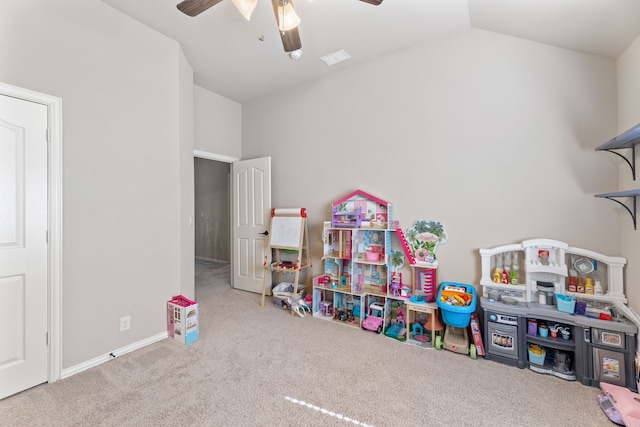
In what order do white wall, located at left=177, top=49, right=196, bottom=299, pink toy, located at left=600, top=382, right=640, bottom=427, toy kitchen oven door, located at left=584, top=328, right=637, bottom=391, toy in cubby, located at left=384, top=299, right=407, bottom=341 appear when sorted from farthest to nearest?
1. white wall, located at left=177, top=49, right=196, bottom=299
2. toy in cubby, located at left=384, top=299, right=407, bottom=341
3. toy kitchen oven door, located at left=584, top=328, right=637, bottom=391
4. pink toy, located at left=600, top=382, right=640, bottom=427

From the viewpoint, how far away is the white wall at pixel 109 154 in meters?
1.93

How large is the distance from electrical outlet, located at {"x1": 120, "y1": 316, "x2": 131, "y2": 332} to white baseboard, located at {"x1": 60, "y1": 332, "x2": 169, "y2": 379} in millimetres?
159

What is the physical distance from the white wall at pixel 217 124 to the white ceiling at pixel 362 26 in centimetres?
49

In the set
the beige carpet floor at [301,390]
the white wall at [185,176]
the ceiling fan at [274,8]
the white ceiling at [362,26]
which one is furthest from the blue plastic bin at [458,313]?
the white wall at [185,176]

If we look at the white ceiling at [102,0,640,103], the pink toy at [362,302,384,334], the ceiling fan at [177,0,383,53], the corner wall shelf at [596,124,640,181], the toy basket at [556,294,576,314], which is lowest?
the pink toy at [362,302,384,334]

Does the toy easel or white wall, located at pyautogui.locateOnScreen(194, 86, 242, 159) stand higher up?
white wall, located at pyautogui.locateOnScreen(194, 86, 242, 159)

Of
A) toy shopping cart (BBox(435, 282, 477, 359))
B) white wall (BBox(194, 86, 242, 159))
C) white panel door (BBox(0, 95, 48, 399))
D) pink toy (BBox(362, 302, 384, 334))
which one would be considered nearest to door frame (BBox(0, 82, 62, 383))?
white panel door (BBox(0, 95, 48, 399))

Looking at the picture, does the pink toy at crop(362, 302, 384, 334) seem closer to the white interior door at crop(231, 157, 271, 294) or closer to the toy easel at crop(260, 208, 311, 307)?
the toy easel at crop(260, 208, 311, 307)

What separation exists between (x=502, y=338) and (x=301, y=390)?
65.6 inches

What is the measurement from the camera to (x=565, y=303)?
2.04 meters

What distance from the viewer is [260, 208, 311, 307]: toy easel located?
11.1 feet

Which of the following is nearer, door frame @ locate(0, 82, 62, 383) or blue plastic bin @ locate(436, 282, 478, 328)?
door frame @ locate(0, 82, 62, 383)

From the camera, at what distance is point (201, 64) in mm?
3100

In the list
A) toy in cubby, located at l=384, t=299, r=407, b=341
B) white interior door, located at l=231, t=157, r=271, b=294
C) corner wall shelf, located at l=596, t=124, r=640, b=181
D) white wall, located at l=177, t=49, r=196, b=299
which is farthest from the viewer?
white interior door, located at l=231, t=157, r=271, b=294
